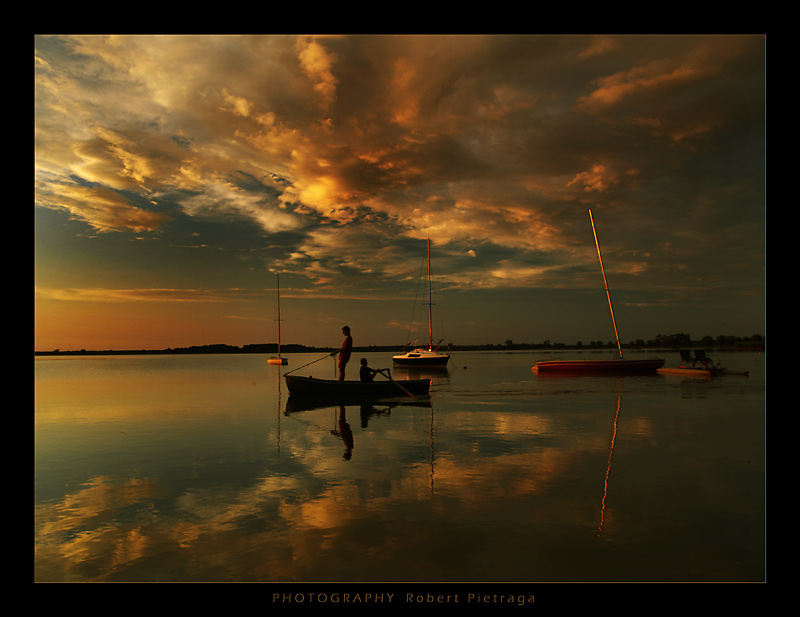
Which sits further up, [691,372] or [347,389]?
[347,389]

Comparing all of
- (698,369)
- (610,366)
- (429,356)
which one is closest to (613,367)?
(610,366)

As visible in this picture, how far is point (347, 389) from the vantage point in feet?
81.8

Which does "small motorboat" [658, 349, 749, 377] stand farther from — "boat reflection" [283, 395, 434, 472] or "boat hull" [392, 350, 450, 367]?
"boat reflection" [283, 395, 434, 472]

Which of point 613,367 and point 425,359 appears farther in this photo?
point 425,359

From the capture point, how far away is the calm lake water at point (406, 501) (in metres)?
6.57

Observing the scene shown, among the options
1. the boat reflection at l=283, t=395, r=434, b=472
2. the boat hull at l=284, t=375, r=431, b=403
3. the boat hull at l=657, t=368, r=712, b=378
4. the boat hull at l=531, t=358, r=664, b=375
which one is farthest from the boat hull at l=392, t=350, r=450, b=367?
the boat reflection at l=283, t=395, r=434, b=472

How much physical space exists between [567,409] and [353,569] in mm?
18249

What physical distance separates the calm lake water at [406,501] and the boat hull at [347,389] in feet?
18.1

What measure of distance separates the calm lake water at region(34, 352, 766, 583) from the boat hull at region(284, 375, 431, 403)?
5531 mm

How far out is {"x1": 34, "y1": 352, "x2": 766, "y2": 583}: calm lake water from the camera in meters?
6.57

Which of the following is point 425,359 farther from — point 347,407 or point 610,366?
point 347,407

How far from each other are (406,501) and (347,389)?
53.2 feet

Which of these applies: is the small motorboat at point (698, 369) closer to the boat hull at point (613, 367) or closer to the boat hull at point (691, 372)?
the boat hull at point (691, 372)
